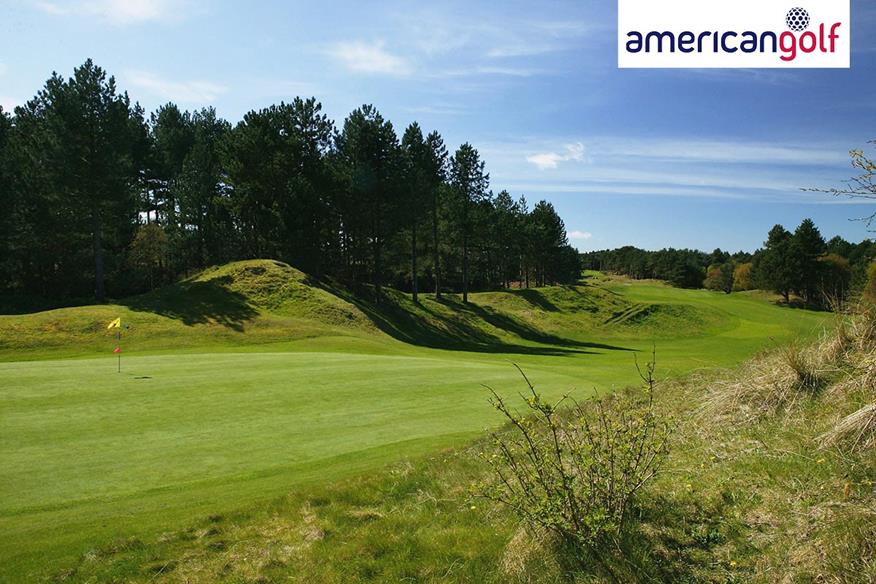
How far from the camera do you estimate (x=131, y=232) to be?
168ft

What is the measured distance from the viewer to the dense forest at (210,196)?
3619 cm

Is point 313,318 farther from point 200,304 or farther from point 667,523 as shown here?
point 667,523

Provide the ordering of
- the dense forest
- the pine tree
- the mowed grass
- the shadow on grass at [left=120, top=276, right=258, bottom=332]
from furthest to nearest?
the pine tree, the dense forest, the shadow on grass at [left=120, top=276, right=258, bottom=332], the mowed grass

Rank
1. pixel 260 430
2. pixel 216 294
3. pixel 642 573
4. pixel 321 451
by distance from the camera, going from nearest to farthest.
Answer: pixel 642 573 < pixel 321 451 < pixel 260 430 < pixel 216 294

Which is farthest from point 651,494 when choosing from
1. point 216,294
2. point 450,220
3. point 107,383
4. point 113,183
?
point 450,220

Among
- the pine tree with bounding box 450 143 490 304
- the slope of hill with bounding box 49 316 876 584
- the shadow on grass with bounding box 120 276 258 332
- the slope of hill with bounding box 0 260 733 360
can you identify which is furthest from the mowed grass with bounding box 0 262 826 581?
the pine tree with bounding box 450 143 490 304

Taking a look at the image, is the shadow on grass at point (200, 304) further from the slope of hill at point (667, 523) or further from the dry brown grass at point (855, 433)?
the dry brown grass at point (855, 433)

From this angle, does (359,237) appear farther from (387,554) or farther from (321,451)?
(387,554)

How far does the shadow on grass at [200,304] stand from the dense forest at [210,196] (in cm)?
553

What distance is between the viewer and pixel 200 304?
33781 mm

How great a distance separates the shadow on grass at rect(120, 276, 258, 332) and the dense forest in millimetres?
5530

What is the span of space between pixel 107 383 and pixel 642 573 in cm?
1304

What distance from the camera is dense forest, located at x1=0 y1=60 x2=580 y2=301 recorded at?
36.2m

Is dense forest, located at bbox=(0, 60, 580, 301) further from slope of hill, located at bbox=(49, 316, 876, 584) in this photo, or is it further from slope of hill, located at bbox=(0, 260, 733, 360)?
slope of hill, located at bbox=(49, 316, 876, 584)
